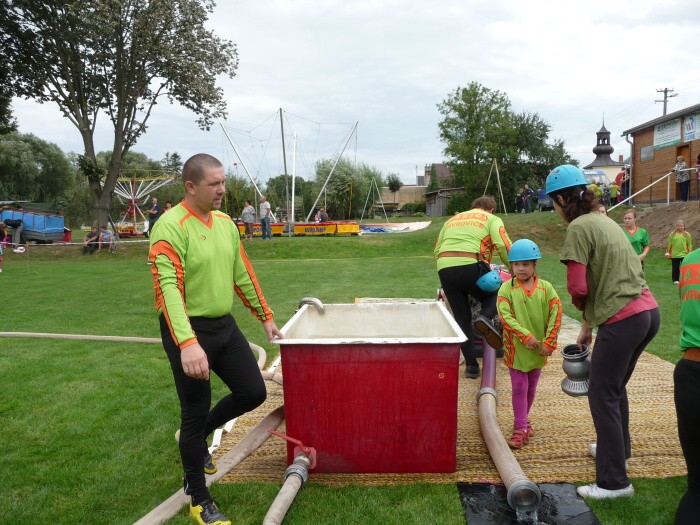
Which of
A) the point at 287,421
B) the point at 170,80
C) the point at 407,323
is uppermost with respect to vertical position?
the point at 170,80

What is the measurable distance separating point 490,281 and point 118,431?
11.6 ft

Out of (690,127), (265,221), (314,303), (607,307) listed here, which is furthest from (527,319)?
(690,127)

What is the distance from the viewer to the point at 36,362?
21.5 feet

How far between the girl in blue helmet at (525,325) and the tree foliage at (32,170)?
172ft

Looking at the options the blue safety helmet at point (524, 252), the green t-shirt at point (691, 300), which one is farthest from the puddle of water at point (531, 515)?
the blue safety helmet at point (524, 252)

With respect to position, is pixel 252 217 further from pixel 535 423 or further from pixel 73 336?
pixel 535 423

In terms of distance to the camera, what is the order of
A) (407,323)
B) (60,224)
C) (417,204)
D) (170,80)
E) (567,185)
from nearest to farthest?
1. (567,185)
2. (407,323)
3. (170,80)
4. (60,224)
5. (417,204)

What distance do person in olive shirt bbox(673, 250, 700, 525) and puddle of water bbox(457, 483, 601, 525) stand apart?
0.67 m

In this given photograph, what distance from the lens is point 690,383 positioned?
2441 mm

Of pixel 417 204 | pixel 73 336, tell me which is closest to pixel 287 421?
pixel 73 336

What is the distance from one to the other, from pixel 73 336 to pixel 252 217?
18.0 meters

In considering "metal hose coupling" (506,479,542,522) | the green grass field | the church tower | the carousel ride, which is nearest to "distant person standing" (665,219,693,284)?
the green grass field

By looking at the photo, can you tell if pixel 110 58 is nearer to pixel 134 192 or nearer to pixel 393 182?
pixel 134 192

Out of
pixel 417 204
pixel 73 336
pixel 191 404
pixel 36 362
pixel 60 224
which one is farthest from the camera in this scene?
pixel 417 204
